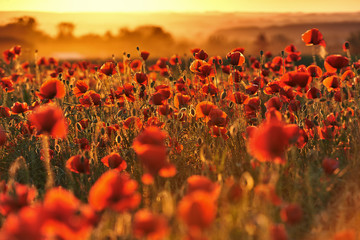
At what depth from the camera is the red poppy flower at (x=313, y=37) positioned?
352cm

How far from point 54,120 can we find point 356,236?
1.38 meters

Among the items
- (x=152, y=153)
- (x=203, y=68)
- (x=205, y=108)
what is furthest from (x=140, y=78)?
(x=152, y=153)

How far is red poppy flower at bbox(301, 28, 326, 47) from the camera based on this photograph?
3.52 m

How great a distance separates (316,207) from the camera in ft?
7.42

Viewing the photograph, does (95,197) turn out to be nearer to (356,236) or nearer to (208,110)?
(356,236)

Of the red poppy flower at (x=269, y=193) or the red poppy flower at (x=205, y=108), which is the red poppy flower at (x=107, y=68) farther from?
the red poppy flower at (x=269, y=193)

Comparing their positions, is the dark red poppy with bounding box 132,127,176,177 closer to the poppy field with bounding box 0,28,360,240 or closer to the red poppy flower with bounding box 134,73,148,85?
the poppy field with bounding box 0,28,360,240

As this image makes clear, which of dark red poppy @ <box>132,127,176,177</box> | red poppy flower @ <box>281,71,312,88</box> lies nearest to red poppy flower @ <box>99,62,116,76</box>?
red poppy flower @ <box>281,71,312,88</box>

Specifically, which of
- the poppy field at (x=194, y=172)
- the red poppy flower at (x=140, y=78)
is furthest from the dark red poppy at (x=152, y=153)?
the red poppy flower at (x=140, y=78)

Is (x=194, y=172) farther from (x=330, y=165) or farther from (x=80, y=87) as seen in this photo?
(x=80, y=87)

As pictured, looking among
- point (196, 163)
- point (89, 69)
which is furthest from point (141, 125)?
point (89, 69)

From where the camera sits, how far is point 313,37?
139 inches

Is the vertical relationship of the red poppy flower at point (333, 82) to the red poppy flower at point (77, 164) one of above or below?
above

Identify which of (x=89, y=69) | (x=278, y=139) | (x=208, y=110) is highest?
(x=89, y=69)
